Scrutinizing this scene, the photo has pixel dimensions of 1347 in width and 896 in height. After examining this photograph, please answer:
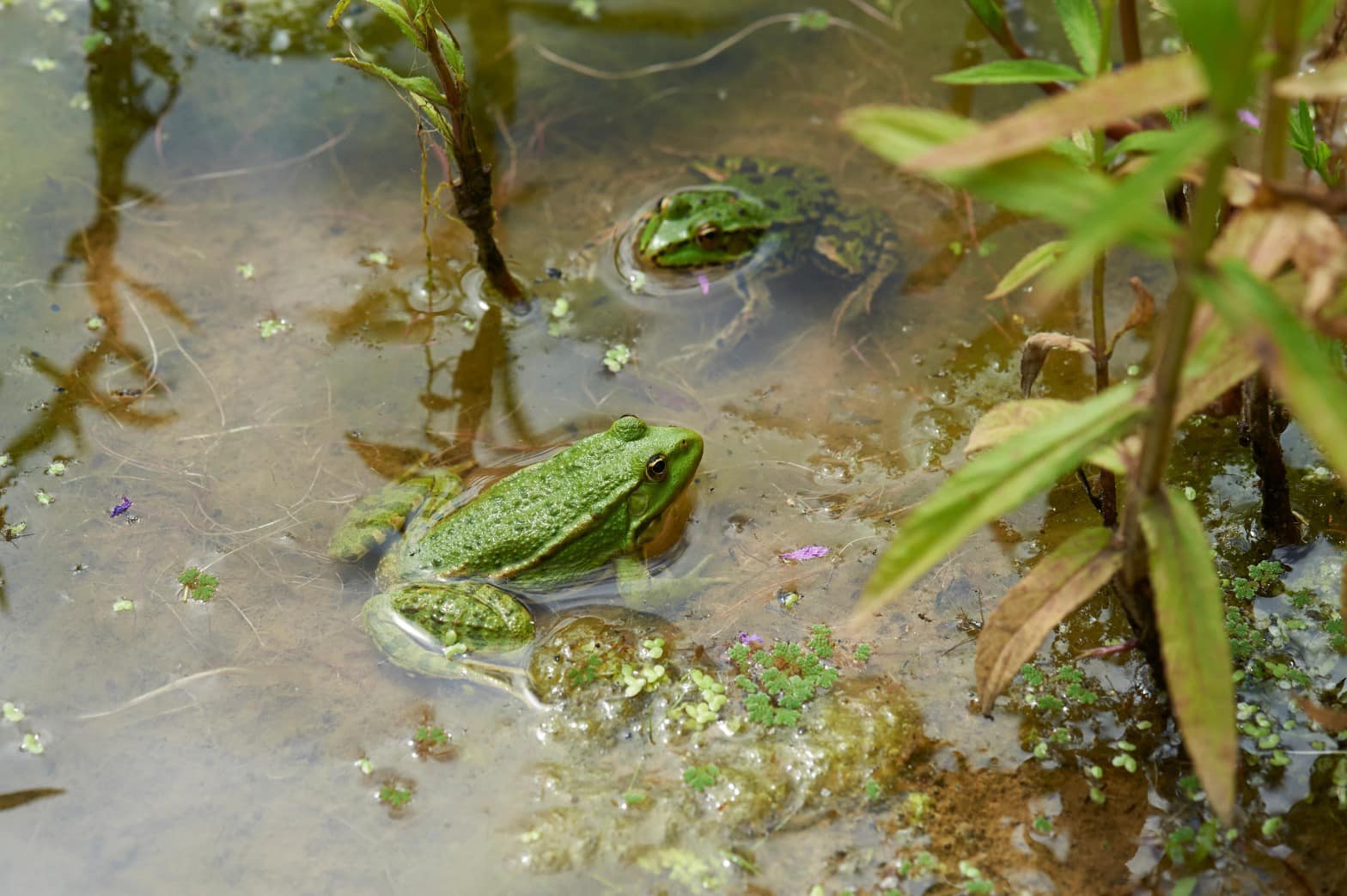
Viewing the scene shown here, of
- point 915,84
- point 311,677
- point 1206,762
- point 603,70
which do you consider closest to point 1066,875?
point 1206,762

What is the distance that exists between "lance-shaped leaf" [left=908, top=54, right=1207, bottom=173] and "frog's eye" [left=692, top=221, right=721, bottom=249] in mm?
3022

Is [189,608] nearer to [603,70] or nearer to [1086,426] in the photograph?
[1086,426]

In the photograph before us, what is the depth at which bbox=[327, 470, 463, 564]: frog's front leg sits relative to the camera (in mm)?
3803

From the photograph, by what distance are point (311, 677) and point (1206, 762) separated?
2.77m

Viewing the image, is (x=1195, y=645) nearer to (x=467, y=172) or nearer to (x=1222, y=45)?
(x=1222, y=45)

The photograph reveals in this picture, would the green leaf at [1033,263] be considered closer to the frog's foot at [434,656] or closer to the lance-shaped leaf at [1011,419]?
the lance-shaped leaf at [1011,419]

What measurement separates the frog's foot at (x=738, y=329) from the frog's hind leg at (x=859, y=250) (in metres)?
0.35

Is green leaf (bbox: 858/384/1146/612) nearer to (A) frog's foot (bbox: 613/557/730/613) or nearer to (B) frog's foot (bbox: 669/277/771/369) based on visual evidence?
(A) frog's foot (bbox: 613/557/730/613)

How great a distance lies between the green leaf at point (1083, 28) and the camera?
270 centimetres

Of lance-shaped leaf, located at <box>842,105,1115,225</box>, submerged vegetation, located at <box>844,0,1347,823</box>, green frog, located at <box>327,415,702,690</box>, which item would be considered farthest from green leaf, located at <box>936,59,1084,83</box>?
green frog, located at <box>327,415,702,690</box>

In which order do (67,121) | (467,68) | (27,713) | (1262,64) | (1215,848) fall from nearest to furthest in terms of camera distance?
(1262,64)
(1215,848)
(27,713)
(67,121)
(467,68)

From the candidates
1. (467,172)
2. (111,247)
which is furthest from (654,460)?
(111,247)

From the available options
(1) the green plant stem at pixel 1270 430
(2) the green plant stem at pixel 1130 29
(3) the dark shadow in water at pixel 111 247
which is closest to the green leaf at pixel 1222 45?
(1) the green plant stem at pixel 1270 430

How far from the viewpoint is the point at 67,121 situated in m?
5.19
